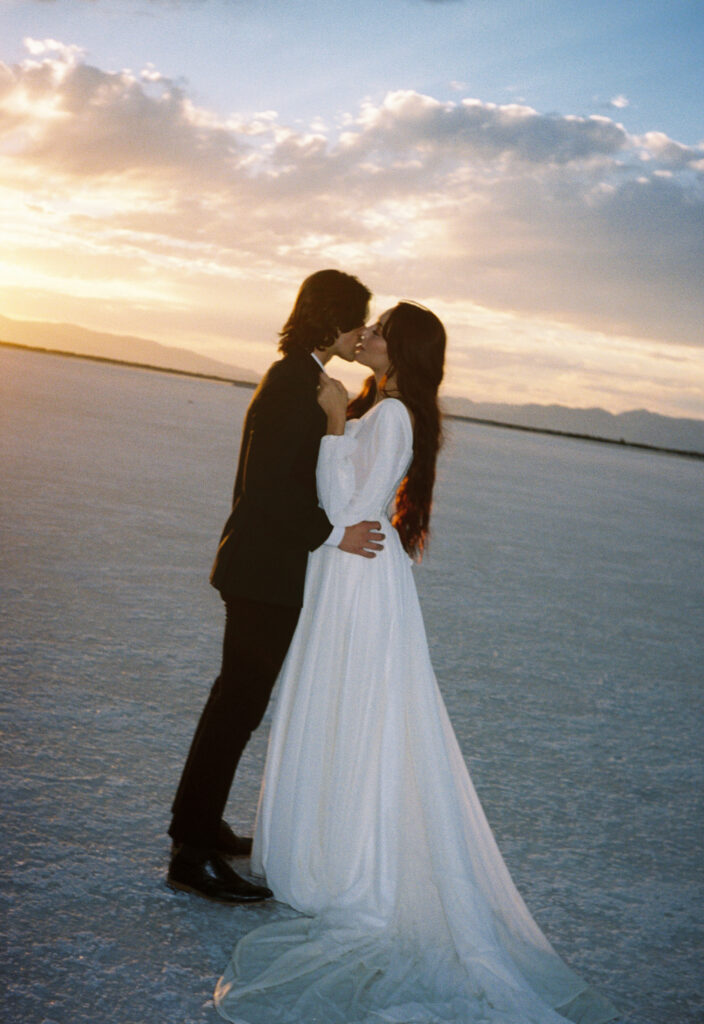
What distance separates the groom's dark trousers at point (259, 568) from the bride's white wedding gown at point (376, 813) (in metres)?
0.09

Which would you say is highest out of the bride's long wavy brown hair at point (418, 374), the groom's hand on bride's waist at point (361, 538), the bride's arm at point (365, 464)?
the bride's long wavy brown hair at point (418, 374)

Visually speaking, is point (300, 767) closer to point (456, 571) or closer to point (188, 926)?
point (188, 926)

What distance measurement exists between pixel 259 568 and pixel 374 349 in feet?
2.58

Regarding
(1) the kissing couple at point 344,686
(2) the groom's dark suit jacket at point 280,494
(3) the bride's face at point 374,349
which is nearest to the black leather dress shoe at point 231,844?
(1) the kissing couple at point 344,686

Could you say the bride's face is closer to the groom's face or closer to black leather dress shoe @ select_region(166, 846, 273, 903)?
the groom's face

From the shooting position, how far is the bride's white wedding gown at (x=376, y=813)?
274cm

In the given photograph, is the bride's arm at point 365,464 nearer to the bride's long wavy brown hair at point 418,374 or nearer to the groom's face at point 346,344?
the bride's long wavy brown hair at point 418,374

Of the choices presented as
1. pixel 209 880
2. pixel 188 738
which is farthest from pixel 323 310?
pixel 188 738

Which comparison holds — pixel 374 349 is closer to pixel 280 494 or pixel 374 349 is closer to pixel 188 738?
pixel 280 494

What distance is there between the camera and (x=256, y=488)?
3018 mm

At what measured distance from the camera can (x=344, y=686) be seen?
10.0 feet

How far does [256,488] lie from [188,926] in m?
1.31

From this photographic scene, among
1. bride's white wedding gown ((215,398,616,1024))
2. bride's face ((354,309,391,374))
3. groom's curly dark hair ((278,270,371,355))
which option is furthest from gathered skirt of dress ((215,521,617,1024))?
groom's curly dark hair ((278,270,371,355))

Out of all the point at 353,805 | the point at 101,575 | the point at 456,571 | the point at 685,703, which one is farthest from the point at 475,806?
the point at 456,571
